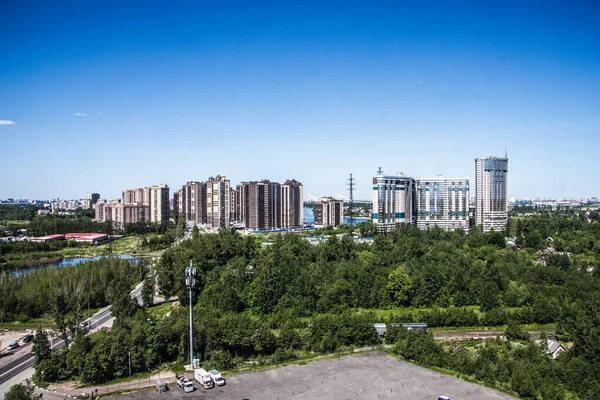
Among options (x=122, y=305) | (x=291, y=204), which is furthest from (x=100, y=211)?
(x=122, y=305)

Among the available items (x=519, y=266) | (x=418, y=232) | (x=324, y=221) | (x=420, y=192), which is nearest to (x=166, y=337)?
(x=519, y=266)

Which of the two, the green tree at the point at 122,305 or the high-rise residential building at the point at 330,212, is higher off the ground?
the high-rise residential building at the point at 330,212

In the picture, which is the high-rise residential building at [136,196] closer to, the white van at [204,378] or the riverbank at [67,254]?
the riverbank at [67,254]

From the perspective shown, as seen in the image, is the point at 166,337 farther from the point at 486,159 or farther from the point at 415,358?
the point at 486,159

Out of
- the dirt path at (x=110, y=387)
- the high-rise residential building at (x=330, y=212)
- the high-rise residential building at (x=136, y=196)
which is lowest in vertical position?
the dirt path at (x=110, y=387)

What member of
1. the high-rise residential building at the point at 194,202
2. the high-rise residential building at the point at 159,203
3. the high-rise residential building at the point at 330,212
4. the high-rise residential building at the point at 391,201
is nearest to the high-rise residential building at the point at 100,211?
the high-rise residential building at the point at 159,203

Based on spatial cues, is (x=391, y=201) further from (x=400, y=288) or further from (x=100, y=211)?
(x=100, y=211)
